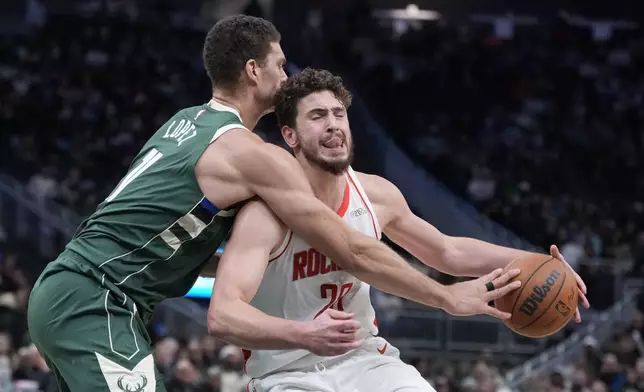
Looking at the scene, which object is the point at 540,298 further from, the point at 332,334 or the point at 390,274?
the point at 332,334

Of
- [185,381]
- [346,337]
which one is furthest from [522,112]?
[346,337]

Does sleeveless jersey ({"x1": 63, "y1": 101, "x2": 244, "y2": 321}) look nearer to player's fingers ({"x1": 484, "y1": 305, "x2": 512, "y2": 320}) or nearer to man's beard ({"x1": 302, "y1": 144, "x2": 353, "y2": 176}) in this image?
man's beard ({"x1": 302, "y1": 144, "x2": 353, "y2": 176})

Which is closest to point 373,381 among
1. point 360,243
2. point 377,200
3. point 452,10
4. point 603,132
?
point 360,243

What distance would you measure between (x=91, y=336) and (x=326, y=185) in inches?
46.4

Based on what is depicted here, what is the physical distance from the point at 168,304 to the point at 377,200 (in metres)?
7.73

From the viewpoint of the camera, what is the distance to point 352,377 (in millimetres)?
4488

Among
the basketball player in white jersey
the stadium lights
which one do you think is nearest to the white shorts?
the basketball player in white jersey

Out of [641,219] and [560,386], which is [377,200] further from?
[641,219]

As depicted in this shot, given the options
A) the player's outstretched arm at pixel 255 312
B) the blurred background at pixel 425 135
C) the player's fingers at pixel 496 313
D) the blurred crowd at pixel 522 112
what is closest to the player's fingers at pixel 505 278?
the player's fingers at pixel 496 313

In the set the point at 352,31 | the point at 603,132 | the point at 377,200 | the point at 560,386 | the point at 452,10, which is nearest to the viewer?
the point at 377,200

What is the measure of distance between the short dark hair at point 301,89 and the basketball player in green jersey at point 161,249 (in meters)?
0.22

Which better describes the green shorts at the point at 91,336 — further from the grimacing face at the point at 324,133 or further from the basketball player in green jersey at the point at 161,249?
the grimacing face at the point at 324,133

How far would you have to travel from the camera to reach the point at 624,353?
461 inches

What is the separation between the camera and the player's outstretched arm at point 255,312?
154 inches
